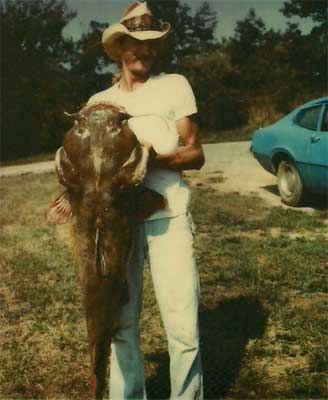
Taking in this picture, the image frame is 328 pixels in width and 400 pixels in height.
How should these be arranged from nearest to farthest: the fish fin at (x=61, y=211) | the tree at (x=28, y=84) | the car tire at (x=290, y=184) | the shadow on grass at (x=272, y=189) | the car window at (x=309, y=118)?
the fish fin at (x=61, y=211), the car window at (x=309, y=118), the car tire at (x=290, y=184), the shadow on grass at (x=272, y=189), the tree at (x=28, y=84)

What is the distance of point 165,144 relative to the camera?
99.9 inches

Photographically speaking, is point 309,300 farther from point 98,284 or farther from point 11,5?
point 11,5

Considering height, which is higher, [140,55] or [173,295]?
[140,55]

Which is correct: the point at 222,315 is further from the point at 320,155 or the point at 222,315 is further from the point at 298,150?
the point at 298,150

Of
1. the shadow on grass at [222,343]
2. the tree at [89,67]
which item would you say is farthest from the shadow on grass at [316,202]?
the tree at [89,67]

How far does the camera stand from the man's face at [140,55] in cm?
282

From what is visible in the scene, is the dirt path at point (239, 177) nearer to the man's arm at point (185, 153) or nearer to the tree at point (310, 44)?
the man's arm at point (185, 153)

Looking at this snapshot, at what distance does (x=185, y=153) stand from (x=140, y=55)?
21.7 inches

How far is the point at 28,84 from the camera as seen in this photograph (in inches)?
982

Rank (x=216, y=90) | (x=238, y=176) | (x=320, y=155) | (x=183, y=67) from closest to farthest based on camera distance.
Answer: (x=320, y=155)
(x=238, y=176)
(x=216, y=90)
(x=183, y=67)

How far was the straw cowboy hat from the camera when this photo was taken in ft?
9.18

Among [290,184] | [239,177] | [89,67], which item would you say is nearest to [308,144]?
[290,184]

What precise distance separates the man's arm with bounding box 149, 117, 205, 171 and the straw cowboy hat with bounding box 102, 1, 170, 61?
1.50 feet

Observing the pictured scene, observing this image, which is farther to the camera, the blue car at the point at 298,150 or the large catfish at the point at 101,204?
the blue car at the point at 298,150
